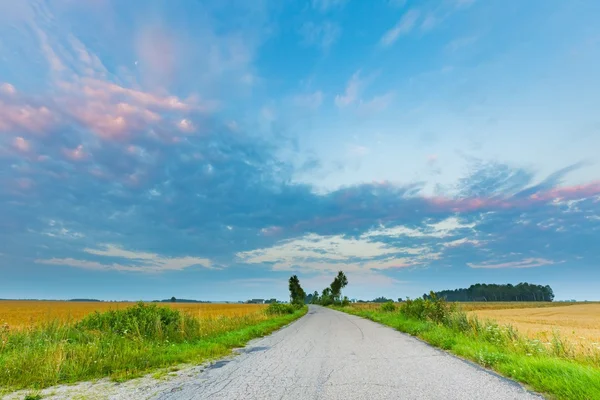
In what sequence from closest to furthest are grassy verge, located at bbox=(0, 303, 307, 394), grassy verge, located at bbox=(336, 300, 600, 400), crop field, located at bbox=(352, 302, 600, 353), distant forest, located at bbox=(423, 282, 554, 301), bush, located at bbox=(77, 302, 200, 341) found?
grassy verge, located at bbox=(336, 300, 600, 400) < grassy verge, located at bbox=(0, 303, 307, 394) < crop field, located at bbox=(352, 302, 600, 353) < bush, located at bbox=(77, 302, 200, 341) < distant forest, located at bbox=(423, 282, 554, 301)

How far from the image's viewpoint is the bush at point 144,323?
12451mm

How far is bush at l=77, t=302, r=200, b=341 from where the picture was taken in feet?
40.8

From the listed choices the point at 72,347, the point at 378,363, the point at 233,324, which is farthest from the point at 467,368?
the point at 233,324

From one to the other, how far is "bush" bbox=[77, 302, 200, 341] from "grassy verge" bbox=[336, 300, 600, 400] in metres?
10.3

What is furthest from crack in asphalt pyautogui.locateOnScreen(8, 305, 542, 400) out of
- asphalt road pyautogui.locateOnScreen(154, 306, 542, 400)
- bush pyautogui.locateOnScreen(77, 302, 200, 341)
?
bush pyautogui.locateOnScreen(77, 302, 200, 341)

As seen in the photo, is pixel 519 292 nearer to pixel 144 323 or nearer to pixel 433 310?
pixel 433 310

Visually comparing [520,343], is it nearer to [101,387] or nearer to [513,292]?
[101,387]

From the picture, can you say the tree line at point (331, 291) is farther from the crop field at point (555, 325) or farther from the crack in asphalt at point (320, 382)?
the crack in asphalt at point (320, 382)

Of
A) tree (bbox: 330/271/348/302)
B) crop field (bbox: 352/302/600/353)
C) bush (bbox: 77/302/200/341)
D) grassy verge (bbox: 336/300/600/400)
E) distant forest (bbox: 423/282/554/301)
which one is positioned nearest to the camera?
grassy verge (bbox: 336/300/600/400)

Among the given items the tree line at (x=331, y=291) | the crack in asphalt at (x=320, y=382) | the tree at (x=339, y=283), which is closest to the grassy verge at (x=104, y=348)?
the crack in asphalt at (x=320, y=382)

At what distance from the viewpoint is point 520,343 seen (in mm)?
10312

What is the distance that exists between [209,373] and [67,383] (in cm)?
297

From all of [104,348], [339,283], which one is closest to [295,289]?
[339,283]

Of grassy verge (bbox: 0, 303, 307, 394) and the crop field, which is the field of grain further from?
grassy verge (bbox: 0, 303, 307, 394)
